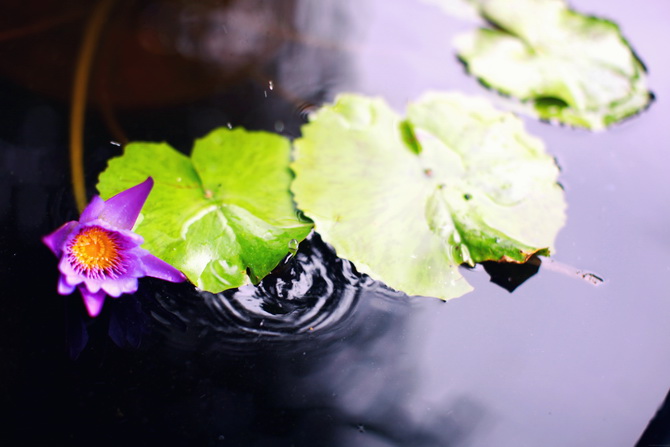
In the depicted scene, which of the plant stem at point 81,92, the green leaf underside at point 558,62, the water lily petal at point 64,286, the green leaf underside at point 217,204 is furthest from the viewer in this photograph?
the green leaf underside at point 558,62

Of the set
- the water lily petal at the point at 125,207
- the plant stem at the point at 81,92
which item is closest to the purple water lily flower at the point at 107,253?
the water lily petal at the point at 125,207

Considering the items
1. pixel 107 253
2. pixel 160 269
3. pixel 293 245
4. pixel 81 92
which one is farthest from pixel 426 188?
pixel 81 92

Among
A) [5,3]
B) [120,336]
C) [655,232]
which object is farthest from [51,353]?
[655,232]

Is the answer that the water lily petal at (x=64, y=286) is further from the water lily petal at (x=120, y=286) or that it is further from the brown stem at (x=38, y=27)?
the brown stem at (x=38, y=27)

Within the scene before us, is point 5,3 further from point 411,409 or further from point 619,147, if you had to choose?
point 619,147

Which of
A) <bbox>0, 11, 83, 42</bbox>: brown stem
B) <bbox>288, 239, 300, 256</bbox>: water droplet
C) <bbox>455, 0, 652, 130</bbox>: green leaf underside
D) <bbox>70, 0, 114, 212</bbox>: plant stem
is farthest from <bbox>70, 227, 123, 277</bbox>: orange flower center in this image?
<bbox>455, 0, 652, 130</bbox>: green leaf underside

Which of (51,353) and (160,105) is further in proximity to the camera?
(160,105)
